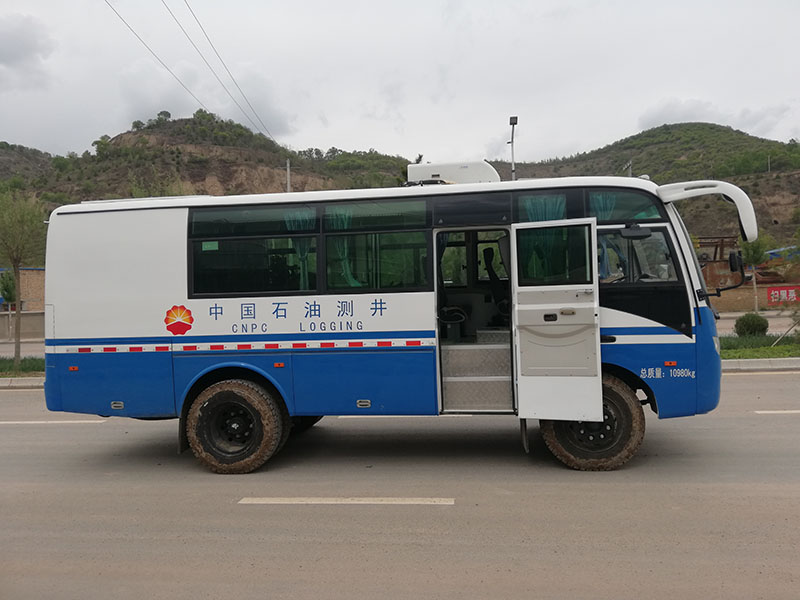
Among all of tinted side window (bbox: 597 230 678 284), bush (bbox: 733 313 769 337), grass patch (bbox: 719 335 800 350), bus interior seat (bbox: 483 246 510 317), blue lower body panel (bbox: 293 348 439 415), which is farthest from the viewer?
bush (bbox: 733 313 769 337)

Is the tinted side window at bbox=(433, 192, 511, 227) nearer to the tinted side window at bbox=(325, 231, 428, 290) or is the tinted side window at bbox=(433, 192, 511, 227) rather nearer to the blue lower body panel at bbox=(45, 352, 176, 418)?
the tinted side window at bbox=(325, 231, 428, 290)

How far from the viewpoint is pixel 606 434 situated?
6309mm

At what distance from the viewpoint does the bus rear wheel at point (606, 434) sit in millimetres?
Result: 6199

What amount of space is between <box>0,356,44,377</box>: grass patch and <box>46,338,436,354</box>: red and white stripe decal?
1017 cm

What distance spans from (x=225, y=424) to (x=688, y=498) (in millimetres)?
4631

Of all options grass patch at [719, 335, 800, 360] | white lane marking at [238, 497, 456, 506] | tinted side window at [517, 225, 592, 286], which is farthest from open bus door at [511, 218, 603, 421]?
grass patch at [719, 335, 800, 360]

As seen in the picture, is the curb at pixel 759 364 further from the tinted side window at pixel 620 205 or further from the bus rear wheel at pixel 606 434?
the tinted side window at pixel 620 205

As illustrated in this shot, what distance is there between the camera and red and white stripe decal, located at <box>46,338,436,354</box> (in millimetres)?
6469

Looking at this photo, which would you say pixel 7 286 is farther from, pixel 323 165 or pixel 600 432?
pixel 323 165

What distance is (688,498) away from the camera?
17.9 feet

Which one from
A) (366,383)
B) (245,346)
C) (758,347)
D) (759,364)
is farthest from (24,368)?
(758,347)

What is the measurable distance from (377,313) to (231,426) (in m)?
2.03

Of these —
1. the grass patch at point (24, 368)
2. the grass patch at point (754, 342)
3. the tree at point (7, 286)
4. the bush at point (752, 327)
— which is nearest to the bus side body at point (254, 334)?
the grass patch at point (24, 368)

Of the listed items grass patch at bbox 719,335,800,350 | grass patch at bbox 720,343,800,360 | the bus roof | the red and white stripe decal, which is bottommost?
grass patch at bbox 720,343,800,360
